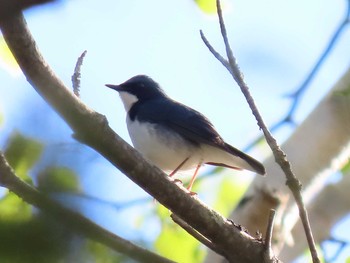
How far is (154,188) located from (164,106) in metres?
2.68

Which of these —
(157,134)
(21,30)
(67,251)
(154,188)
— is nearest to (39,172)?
(67,251)

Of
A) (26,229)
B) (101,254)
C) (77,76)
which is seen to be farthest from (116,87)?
(26,229)

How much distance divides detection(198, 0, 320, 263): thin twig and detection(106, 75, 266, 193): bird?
1822 millimetres

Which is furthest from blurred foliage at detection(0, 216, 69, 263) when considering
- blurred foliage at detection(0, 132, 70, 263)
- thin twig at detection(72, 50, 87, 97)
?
thin twig at detection(72, 50, 87, 97)

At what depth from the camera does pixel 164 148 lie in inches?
164

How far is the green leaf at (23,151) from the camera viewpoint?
75 cm

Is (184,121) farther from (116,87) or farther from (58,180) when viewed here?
(58,180)

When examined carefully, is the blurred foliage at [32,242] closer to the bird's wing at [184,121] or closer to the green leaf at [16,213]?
the green leaf at [16,213]

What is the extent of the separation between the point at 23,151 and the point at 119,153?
1.09 metres

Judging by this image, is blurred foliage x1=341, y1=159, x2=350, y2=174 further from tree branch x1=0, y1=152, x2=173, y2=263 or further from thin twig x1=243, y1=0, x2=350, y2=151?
tree branch x1=0, y1=152, x2=173, y2=263

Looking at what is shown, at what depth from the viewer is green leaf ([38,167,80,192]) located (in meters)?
0.73

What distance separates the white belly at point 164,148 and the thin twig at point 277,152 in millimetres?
2086

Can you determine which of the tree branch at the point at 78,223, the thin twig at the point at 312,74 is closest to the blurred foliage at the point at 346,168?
the thin twig at the point at 312,74

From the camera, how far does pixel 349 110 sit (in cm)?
373
